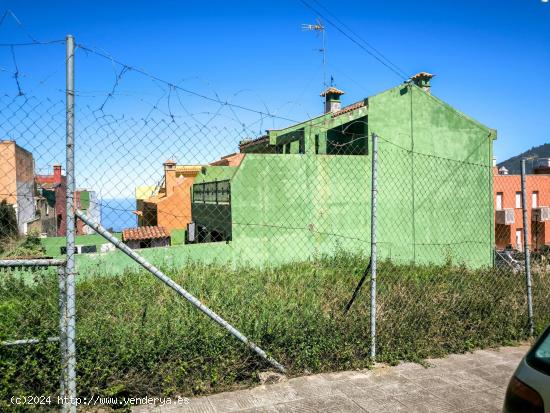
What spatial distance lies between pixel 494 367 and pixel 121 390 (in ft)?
12.3

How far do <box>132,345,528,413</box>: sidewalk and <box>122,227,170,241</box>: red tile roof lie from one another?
17081 millimetres

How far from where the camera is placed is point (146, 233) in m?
20.2

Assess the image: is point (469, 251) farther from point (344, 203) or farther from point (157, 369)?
point (157, 369)

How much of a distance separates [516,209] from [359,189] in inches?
620

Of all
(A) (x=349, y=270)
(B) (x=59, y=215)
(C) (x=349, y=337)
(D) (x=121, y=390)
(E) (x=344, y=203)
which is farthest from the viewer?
(B) (x=59, y=215)

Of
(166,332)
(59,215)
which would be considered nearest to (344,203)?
(166,332)

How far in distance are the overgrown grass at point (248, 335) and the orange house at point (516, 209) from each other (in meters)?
19.7

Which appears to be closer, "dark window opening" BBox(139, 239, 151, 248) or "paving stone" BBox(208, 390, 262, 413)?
"paving stone" BBox(208, 390, 262, 413)

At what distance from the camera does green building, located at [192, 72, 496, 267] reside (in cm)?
1313

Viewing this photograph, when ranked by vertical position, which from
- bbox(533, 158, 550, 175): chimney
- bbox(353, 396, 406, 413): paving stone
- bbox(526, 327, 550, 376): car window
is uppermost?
bbox(533, 158, 550, 175): chimney

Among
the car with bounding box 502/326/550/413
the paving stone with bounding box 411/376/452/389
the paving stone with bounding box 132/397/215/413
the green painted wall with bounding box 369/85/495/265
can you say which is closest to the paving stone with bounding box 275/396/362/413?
the paving stone with bounding box 132/397/215/413

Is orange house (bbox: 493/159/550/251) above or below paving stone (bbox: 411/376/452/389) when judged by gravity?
above

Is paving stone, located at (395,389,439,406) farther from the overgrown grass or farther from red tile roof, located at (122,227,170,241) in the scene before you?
red tile roof, located at (122,227,170,241)

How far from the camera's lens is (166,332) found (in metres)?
3.89
